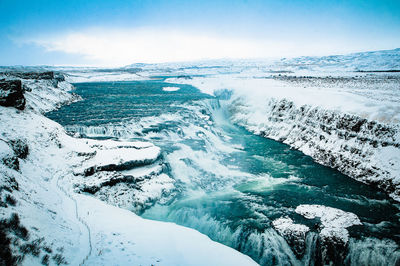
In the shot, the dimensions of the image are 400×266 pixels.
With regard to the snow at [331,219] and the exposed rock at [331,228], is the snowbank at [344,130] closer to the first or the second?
the snow at [331,219]

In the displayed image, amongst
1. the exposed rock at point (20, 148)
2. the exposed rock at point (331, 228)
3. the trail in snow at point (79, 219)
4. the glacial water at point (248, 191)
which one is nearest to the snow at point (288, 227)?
the glacial water at point (248, 191)

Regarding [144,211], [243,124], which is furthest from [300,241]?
[243,124]

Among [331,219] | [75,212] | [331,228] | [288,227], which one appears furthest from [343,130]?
[75,212]

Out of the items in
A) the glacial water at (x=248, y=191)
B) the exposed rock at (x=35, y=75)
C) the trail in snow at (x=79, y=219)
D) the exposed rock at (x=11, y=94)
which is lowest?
the glacial water at (x=248, y=191)

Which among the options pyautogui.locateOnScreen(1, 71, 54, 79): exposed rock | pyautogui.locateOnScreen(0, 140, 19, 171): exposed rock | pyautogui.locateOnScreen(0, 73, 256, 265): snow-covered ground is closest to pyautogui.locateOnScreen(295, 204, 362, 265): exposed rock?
pyautogui.locateOnScreen(0, 73, 256, 265): snow-covered ground

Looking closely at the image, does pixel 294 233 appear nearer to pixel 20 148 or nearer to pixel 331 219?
pixel 331 219

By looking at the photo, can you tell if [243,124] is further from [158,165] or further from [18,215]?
[18,215]

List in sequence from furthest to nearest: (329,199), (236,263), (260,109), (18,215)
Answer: (260,109) → (329,199) → (236,263) → (18,215)

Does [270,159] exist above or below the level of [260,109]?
below
